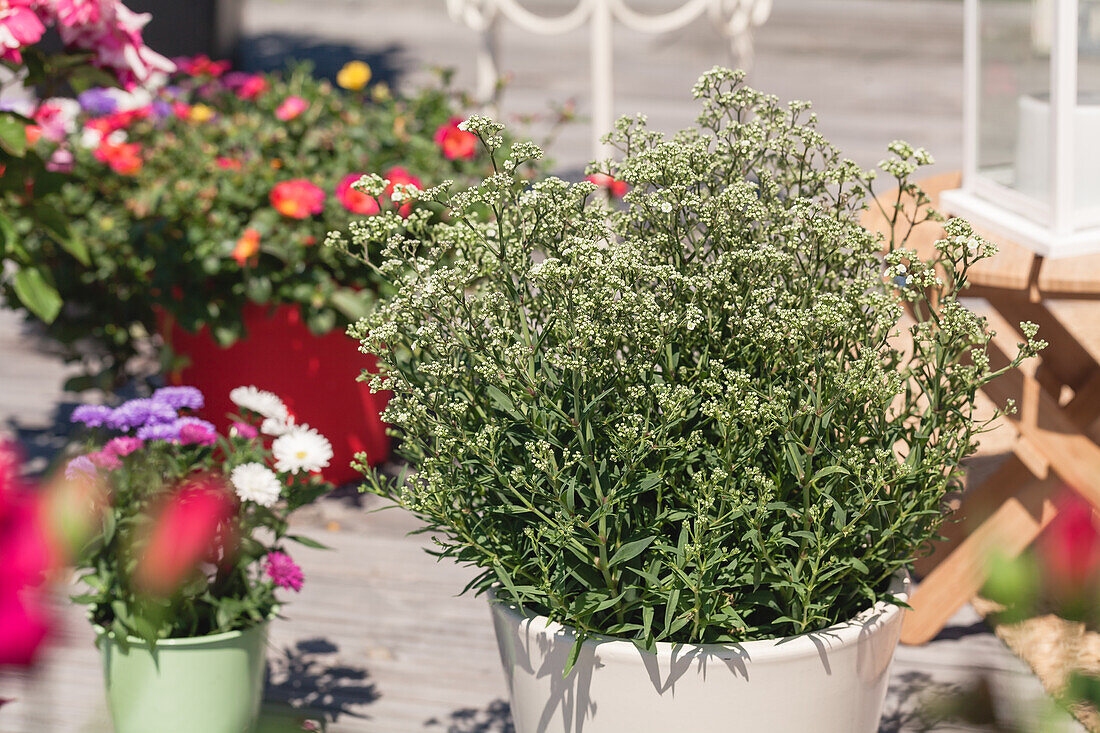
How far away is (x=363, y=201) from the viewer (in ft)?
8.54

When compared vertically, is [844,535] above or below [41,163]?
below

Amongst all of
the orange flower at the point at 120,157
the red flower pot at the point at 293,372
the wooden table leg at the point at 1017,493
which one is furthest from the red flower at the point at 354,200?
the wooden table leg at the point at 1017,493

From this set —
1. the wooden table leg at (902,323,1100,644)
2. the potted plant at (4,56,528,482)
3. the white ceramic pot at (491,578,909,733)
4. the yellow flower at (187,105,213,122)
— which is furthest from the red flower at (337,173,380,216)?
the white ceramic pot at (491,578,909,733)

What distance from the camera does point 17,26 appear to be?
1821 millimetres

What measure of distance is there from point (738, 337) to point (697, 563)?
0.24m

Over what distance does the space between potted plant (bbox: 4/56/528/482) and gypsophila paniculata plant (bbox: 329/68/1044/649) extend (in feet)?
4.61

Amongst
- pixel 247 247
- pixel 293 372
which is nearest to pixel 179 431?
pixel 247 247

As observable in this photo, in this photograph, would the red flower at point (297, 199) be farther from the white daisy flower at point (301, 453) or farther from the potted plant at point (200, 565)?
the white daisy flower at point (301, 453)

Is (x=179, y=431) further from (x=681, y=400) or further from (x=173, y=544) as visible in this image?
(x=173, y=544)

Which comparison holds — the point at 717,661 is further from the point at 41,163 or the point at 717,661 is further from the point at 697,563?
the point at 41,163

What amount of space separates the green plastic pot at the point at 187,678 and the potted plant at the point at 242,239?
1.06 meters

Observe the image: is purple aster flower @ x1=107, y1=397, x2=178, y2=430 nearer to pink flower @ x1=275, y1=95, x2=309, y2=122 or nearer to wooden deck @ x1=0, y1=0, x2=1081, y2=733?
wooden deck @ x1=0, y1=0, x2=1081, y2=733

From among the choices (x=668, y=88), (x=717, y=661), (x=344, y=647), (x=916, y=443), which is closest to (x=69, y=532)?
(x=717, y=661)

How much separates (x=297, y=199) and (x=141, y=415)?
101 centimetres
